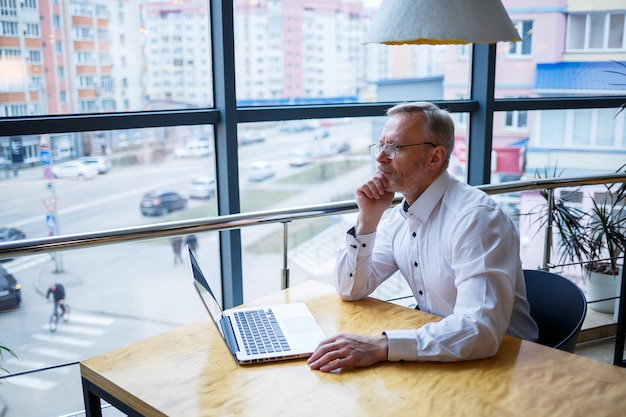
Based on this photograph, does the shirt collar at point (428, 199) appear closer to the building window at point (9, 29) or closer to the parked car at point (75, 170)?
the parked car at point (75, 170)

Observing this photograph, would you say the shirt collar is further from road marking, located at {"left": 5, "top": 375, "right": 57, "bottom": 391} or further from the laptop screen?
road marking, located at {"left": 5, "top": 375, "right": 57, "bottom": 391}

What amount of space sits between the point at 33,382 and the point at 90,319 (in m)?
0.45

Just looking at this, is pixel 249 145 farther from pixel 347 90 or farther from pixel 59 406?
pixel 59 406

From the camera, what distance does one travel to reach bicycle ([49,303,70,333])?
3.62 m

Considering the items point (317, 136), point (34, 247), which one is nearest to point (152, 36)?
point (317, 136)

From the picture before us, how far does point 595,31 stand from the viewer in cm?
491

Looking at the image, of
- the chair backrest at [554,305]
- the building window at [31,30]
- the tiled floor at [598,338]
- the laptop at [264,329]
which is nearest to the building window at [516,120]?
the tiled floor at [598,338]

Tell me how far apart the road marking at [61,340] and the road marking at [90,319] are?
0.34 feet

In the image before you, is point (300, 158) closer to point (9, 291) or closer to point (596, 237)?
point (9, 291)

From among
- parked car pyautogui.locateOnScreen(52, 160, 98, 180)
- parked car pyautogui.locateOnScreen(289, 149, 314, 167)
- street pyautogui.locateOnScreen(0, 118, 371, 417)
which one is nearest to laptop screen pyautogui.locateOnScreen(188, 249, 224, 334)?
street pyautogui.locateOnScreen(0, 118, 371, 417)

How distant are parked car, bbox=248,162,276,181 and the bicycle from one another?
133 cm

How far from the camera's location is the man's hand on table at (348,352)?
166 cm

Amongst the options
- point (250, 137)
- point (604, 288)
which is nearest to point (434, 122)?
point (250, 137)

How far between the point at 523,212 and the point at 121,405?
3915mm
